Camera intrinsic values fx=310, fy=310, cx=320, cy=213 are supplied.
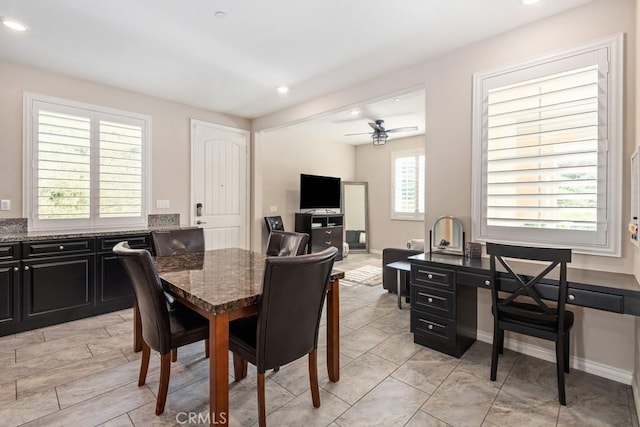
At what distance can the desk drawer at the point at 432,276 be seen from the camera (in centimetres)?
262

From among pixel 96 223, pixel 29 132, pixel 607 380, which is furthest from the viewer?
pixel 96 223

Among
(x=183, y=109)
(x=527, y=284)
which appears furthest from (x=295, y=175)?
(x=527, y=284)

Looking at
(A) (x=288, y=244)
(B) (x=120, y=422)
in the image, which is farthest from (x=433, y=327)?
(B) (x=120, y=422)

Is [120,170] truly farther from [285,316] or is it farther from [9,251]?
[285,316]

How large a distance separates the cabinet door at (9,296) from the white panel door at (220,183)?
2118 mm

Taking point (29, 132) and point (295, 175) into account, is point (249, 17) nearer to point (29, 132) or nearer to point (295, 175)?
point (29, 132)

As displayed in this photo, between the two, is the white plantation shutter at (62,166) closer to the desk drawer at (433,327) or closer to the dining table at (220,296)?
the dining table at (220,296)

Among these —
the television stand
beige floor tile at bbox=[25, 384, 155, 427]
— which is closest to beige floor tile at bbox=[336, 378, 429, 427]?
beige floor tile at bbox=[25, 384, 155, 427]

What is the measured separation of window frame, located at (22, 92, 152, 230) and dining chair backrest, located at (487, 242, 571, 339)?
14.1ft

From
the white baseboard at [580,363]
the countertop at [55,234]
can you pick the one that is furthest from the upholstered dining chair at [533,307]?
the countertop at [55,234]

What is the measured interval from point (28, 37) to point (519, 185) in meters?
4.58

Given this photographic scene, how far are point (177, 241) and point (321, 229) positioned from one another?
3.77 m

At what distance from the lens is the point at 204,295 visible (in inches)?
64.2

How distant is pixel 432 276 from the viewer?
272cm
